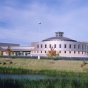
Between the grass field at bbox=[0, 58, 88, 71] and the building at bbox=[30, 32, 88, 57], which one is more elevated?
the building at bbox=[30, 32, 88, 57]

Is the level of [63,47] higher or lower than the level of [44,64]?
higher

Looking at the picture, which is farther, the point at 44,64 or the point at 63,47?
the point at 63,47

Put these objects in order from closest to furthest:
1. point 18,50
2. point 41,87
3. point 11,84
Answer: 1. point 41,87
2. point 11,84
3. point 18,50

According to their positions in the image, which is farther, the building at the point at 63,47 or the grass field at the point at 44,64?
the building at the point at 63,47

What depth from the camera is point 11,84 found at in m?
19.4

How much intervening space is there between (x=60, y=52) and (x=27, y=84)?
9242cm

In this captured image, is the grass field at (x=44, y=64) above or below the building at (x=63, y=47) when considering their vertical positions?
below

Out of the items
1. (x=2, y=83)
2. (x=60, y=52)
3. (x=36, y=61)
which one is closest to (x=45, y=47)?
(x=60, y=52)

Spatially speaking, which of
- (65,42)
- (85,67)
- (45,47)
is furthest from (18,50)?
(85,67)

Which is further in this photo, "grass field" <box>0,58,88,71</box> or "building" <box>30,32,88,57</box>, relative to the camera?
"building" <box>30,32,88,57</box>

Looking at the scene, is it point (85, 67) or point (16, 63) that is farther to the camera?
point (16, 63)

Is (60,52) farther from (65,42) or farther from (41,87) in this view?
(41,87)

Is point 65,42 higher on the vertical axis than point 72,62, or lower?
higher

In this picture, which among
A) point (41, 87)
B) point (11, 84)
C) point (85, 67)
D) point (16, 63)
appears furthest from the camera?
point (16, 63)
